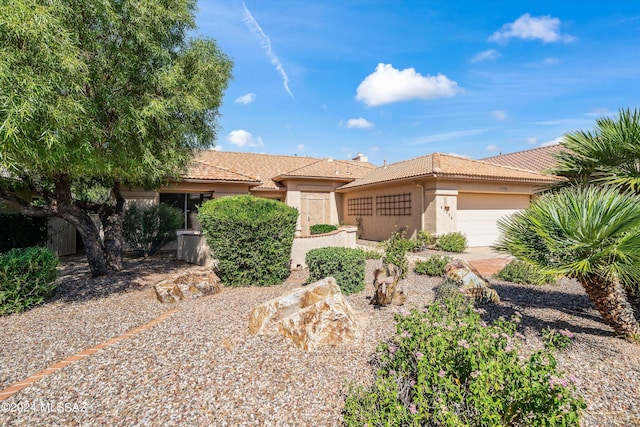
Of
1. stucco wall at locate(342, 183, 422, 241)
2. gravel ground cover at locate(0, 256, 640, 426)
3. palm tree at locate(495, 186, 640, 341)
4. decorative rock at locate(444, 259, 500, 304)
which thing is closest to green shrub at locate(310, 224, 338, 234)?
stucco wall at locate(342, 183, 422, 241)

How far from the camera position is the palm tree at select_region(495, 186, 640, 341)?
141 inches

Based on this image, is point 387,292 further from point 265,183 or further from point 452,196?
point 265,183

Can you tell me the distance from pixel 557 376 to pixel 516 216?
2.90 m

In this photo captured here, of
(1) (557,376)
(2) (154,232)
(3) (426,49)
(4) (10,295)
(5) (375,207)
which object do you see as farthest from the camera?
(5) (375,207)

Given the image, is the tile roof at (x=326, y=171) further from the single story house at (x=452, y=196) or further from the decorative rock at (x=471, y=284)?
the decorative rock at (x=471, y=284)

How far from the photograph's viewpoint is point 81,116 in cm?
505

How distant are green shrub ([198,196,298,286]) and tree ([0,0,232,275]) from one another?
190 centimetres

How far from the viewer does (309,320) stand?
4.36 meters

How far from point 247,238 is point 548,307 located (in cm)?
643

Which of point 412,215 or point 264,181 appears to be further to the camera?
point 264,181

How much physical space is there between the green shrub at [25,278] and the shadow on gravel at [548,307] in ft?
27.3

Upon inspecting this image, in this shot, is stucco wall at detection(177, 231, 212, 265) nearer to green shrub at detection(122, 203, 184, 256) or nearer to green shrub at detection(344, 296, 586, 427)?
green shrub at detection(122, 203, 184, 256)

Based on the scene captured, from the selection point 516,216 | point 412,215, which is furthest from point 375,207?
point 516,216

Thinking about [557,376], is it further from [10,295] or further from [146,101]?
[10,295]
